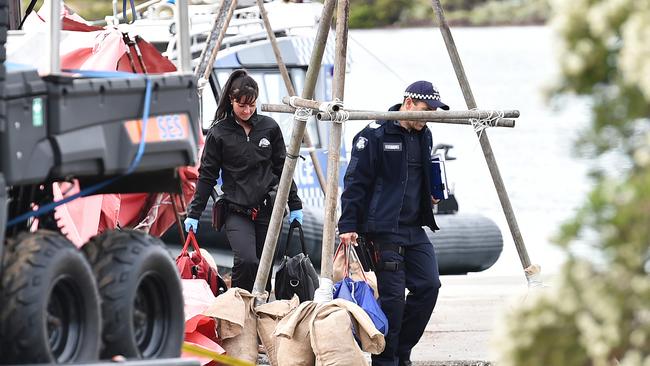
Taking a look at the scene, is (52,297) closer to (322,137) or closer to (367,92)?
(322,137)

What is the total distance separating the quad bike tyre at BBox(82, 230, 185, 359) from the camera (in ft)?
20.2

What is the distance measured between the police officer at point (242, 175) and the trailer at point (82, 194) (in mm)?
2861

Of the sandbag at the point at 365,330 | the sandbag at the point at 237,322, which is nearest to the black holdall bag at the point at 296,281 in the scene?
the sandbag at the point at 237,322

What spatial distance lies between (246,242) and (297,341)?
1.31 m

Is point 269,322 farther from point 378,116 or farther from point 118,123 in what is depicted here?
point 118,123

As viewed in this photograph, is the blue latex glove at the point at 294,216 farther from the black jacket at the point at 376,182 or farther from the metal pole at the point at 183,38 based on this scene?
the metal pole at the point at 183,38

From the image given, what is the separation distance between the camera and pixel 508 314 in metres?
3.92

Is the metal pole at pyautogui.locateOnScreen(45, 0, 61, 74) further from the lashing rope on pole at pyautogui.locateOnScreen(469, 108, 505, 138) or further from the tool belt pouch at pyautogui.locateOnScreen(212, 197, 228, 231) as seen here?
the tool belt pouch at pyautogui.locateOnScreen(212, 197, 228, 231)

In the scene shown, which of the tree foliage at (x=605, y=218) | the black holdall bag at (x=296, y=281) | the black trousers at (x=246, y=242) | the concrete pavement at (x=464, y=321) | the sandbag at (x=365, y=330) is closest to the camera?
the tree foliage at (x=605, y=218)

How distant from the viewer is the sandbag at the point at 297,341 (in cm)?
855

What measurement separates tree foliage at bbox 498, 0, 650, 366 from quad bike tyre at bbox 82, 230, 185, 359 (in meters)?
2.50

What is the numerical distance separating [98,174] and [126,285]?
429mm

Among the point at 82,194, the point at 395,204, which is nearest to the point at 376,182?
the point at 395,204

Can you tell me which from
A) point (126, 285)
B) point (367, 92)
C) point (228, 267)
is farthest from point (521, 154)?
point (126, 285)
